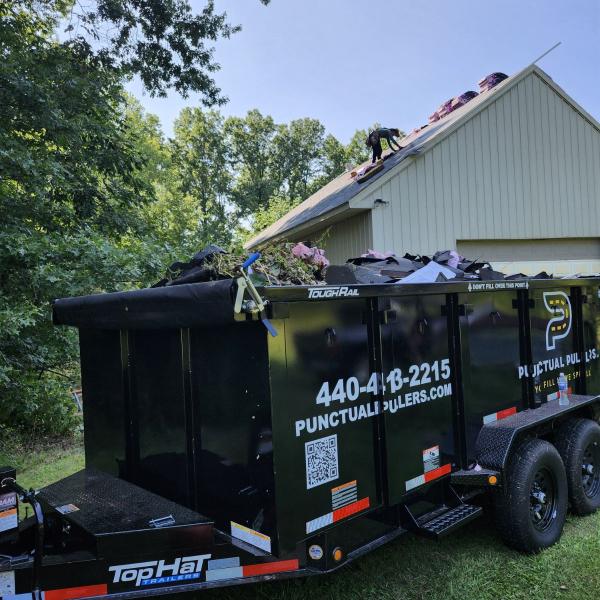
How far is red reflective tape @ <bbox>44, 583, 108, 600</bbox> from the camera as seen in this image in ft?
7.58

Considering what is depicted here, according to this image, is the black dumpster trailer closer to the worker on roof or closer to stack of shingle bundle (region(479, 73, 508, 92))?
the worker on roof

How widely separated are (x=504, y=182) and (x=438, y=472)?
32.2 ft

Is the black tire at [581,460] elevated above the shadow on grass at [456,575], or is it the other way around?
the black tire at [581,460]

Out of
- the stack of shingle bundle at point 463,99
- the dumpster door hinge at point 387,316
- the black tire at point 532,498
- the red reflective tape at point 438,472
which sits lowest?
the black tire at point 532,498

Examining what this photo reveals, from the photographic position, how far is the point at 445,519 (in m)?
3.50

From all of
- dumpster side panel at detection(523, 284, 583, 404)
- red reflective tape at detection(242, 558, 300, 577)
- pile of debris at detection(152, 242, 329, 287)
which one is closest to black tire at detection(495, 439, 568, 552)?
dumpster side panel at detection(523, 284, 583, 404)

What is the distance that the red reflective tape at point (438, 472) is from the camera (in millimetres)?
3453

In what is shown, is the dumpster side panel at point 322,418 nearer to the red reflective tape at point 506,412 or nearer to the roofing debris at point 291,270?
the roofing debris at point 291,270

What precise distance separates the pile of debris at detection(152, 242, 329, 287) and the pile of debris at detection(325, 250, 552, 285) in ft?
0.67

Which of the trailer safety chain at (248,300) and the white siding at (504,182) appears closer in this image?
the trailer safety chain at (248,300)

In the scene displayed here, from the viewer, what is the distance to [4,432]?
8.14m

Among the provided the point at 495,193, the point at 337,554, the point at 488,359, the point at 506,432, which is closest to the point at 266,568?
the point at 337,554

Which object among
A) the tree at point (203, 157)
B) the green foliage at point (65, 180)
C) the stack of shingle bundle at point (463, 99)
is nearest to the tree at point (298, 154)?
the tree at point (203, 157)

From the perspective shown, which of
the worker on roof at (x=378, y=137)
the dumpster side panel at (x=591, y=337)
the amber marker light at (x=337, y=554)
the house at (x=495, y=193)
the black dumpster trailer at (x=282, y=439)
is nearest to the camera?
the black dumpster trailer at (x=282, y=439)
